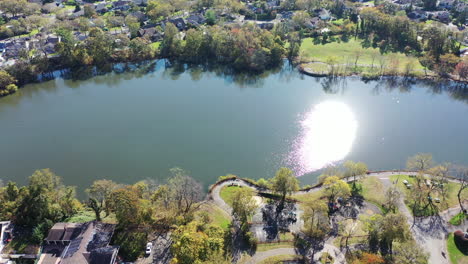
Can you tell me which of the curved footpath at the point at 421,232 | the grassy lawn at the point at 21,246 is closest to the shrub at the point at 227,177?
the curved footpath at the point at 421,232

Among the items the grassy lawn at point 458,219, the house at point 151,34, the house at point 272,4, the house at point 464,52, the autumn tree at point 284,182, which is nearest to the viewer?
the grassy lawn at point 458,219

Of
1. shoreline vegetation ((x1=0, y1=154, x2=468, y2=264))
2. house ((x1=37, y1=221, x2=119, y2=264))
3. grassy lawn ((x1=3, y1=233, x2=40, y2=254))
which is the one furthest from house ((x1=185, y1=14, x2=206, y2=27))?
grassy lawn ((x1=3, y1=233, x2=40, y2=254))

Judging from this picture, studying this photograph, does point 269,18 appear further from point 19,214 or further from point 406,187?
point 19,214

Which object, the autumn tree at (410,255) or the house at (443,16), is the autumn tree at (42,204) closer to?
the autumn tree at (410,255)

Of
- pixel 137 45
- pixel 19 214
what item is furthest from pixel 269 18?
pixel 19 214

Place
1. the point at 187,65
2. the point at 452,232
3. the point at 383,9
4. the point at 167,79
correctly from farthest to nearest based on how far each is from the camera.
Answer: the point at 383,9 < the point at 187,65 < the point at 167,79 < the point at 452,232

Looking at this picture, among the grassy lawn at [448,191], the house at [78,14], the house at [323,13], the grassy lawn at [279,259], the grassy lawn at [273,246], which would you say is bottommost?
the grassy lawn at [448,191]
